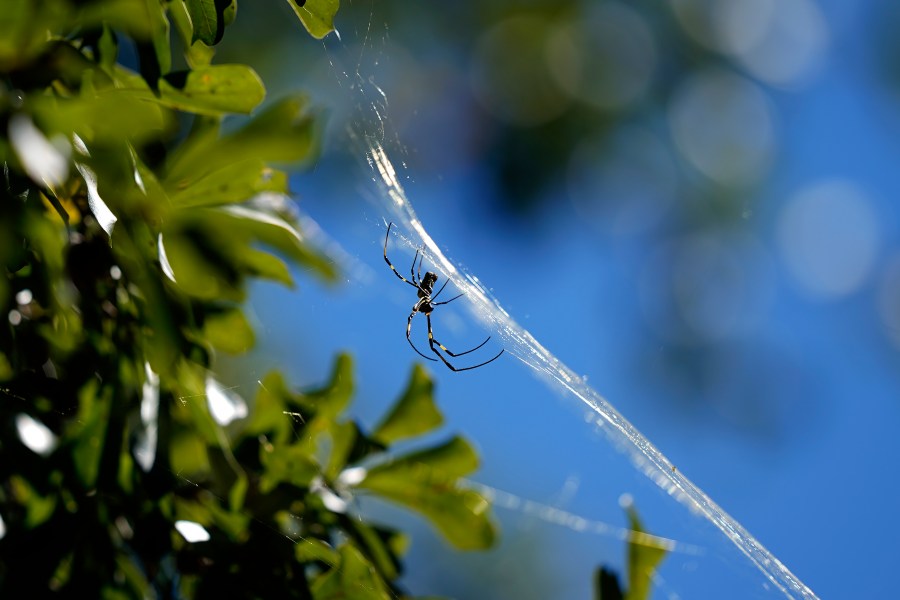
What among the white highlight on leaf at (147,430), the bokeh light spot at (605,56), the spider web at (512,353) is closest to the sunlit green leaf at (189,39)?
the spider web at (512,353)

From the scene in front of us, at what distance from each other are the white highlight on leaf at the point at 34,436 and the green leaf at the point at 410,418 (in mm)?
613

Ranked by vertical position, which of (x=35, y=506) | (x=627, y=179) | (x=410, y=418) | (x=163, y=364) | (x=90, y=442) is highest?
(x=627, y=179)

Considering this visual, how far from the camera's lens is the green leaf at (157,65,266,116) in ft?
4.79

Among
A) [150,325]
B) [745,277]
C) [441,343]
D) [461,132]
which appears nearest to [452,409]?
[441,343]

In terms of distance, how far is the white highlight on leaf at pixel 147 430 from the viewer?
1.48 metres

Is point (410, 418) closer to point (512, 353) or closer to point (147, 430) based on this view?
point (512, 353)

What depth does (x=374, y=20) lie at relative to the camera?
2.40m

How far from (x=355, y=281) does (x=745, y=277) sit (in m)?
3.92

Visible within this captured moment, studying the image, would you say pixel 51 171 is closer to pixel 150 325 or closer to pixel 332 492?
pixel 150 325

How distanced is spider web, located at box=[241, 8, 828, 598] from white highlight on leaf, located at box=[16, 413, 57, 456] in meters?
0.65

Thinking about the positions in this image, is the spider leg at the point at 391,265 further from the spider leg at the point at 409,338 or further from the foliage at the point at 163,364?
the foliage at the point at 163,364

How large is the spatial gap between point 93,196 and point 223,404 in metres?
0.58

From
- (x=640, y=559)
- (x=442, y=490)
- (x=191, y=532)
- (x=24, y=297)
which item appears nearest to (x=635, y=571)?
(x=640, y=559)

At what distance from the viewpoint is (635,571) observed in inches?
58.4
